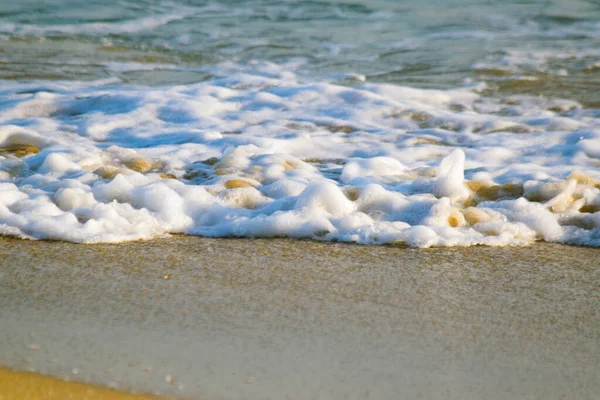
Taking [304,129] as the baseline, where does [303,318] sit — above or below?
above

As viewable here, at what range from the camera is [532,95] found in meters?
5.54

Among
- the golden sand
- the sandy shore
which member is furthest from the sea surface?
the golden sand

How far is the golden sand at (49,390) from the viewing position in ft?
4.92

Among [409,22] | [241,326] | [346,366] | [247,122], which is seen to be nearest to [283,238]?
[241,326]

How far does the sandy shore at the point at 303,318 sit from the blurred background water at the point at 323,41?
11.3 feet

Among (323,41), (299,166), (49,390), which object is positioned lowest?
(323,41)

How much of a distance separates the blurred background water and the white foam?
0.99 m

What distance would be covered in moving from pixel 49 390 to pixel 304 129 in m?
3.10

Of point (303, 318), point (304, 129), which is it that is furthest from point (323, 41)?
point (303, 318)

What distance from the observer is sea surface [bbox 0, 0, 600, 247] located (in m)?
2.74

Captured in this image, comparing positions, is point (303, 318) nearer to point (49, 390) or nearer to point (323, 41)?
point (49, 390)

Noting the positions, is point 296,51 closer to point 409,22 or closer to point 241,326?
point 409,22

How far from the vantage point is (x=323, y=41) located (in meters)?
8.53

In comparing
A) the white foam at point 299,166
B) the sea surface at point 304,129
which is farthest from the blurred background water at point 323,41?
the white foam at point 299,166
